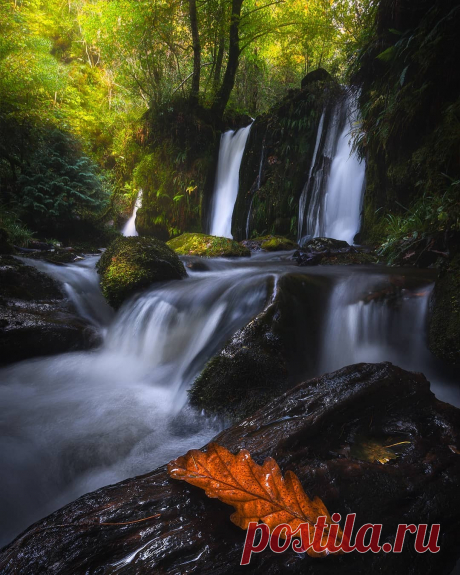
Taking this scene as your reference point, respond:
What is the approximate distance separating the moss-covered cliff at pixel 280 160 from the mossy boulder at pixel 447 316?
6.41 meters

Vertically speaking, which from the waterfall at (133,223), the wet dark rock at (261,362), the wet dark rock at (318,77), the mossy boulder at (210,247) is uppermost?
the wet dark rock at (318,77)

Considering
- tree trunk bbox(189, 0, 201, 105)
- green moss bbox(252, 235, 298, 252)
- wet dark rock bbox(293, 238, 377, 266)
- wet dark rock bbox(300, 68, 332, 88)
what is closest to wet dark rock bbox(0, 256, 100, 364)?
wet dark rock bbox(293, 238, 377, 266)

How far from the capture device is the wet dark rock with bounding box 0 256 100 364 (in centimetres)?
378

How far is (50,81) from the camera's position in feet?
46.3

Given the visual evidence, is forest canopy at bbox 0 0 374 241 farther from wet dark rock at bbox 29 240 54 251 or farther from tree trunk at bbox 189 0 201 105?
wet dark rock at bbox 29 240 54 251

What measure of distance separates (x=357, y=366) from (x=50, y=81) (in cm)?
1804

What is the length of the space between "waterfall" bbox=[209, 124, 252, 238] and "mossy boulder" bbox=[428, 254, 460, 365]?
8.30m

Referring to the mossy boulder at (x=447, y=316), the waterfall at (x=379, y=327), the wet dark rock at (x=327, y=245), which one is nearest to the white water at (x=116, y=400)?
the waterfall at (x=379, y=327)

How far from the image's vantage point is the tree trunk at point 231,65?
10.8 m

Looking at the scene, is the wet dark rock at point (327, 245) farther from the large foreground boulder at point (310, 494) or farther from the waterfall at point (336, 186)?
the large foreground boulder at point (310, 494)

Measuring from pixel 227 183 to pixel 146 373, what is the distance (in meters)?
9.19

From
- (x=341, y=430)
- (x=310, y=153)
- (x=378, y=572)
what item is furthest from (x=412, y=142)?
(x=378, y=572)

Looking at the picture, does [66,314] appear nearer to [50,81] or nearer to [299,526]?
[299,526]

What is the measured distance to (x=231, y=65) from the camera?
11719 mm
